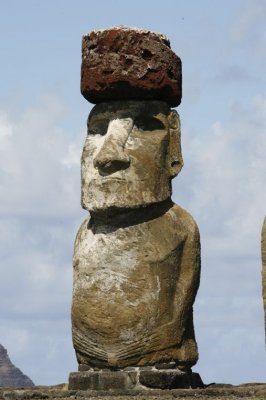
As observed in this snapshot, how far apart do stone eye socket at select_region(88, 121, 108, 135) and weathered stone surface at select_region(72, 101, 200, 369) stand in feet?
0.05

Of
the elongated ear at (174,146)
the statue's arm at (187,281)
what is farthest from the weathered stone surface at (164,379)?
the elongated ear at (174,146)

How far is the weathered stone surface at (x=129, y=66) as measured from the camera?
17.2 meters

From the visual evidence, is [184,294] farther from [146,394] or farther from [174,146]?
[174,146]

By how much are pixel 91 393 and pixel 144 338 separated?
996mm

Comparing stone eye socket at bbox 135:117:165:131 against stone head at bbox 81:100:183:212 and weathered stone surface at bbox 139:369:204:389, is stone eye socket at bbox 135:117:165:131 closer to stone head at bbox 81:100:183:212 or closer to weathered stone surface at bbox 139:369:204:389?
stone head at bbox 81:100:183:212

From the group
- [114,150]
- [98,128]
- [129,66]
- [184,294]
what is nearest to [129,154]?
[114,150]

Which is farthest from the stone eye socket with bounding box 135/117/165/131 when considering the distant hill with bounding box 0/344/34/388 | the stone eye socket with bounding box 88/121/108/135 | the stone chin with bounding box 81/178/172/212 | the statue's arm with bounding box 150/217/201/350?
the distant hill with bounding box 0/344/34/388

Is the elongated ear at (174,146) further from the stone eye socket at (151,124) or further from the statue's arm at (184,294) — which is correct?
the statue's arm at (184,294)

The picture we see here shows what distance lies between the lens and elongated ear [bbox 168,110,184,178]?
57.1 ft

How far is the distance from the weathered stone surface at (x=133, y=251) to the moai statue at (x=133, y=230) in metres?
0.01

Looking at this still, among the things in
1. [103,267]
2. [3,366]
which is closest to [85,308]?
[103,267]

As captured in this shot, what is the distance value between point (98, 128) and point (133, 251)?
189 cm

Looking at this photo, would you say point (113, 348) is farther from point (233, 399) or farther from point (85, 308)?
point (233, 399)

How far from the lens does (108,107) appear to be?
17.4m
